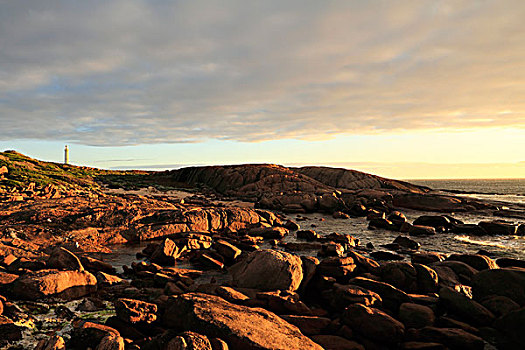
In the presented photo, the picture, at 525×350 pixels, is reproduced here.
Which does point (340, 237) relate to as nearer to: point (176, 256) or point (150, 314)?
point (176, 256)

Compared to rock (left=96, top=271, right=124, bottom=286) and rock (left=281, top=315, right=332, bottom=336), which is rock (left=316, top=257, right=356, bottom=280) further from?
rock (left=96, top=271, right=124, bottom=286)

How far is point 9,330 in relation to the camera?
246 inches

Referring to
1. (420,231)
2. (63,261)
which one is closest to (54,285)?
(63,261)

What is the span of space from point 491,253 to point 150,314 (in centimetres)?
1794

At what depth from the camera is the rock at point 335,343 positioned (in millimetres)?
6305

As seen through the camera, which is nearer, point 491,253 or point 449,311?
point 449,311

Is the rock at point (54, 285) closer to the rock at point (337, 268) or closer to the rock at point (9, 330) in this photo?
the rock at point (9, 330)

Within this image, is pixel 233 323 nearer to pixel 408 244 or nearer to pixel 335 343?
pixel 335 343

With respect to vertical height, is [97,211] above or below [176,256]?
above

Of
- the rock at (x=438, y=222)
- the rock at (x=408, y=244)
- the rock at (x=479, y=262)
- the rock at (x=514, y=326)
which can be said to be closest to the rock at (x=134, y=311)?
the rock at (x=514, y=326)

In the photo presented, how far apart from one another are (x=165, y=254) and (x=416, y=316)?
9304 mm

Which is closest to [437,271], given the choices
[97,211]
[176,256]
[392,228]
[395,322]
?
[395,322]

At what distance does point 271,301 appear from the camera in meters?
7.85

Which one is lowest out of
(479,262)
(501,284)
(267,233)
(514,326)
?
(267,233)
